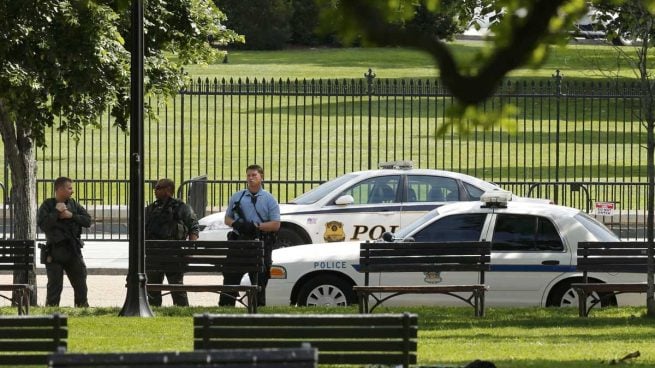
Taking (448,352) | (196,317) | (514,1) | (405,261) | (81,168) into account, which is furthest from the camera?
(81,168)

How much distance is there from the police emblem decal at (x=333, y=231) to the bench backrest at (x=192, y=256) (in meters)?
4.31

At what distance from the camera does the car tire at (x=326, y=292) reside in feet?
48.0

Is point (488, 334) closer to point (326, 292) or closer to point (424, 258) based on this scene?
point (424, 258)

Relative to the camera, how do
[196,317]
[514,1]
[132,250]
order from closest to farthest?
1. [514,1]
2. [196,317]
3. [132,250]

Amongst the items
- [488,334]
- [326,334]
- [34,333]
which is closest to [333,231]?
[488,334]

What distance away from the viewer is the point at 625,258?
14.4 meters

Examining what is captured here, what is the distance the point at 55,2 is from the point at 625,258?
6395 millimetres

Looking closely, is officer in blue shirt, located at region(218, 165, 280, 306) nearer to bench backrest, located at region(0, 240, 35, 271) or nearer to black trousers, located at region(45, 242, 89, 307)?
black trousers, located at region(45, 242, 89, 307)

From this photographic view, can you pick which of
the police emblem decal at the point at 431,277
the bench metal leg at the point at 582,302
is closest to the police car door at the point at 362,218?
the police emblem decal at the point at 431,277

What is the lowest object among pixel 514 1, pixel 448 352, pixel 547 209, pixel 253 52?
pixel 448 352

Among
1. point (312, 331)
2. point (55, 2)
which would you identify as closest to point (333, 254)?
point (55, 2)

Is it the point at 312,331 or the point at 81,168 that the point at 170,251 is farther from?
the point at 81,168

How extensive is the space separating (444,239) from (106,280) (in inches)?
242

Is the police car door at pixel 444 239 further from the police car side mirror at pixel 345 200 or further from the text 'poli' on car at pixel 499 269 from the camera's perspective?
the police car side mirror at pixel 345 200
